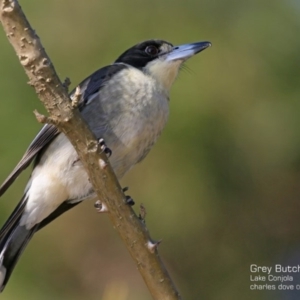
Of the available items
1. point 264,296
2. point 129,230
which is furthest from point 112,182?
point 264,296

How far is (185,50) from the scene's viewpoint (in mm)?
3574

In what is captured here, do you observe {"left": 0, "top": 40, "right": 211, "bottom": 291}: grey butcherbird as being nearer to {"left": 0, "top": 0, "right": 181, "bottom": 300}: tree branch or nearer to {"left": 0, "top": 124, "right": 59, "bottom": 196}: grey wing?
{"left": 0, "top": 124, "right": 59, "bottom": 196}: grey wing

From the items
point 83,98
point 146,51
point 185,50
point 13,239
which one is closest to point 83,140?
point 83,98

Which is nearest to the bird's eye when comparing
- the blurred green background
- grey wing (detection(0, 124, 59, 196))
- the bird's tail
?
the blurred green background

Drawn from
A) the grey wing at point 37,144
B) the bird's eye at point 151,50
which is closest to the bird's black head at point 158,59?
the bird's eye at point 151,50

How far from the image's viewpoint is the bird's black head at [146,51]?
146 inches

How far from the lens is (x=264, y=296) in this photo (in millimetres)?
3854

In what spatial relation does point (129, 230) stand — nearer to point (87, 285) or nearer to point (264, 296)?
point (87, 285)

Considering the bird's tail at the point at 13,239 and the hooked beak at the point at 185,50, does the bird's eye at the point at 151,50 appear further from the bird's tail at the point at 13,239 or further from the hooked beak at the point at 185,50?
the bird's tail at the point at 13,239

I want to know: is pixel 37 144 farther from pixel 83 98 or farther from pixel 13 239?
pixel 13 239

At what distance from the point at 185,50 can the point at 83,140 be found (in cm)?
133

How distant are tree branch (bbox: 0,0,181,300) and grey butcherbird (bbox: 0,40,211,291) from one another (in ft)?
2.62

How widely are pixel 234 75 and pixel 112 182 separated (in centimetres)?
147

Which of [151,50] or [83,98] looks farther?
[151,50]
